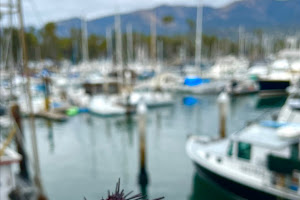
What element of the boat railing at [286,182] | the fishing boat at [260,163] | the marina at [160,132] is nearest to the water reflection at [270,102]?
the marina at [160,132]

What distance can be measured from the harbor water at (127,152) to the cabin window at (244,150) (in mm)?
1711

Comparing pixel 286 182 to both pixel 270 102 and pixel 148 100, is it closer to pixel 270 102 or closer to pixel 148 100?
pixel 148 100

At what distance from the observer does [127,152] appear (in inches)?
667

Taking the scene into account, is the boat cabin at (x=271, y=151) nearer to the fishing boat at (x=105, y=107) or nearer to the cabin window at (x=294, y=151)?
the cabin window at (x=294, y=151)

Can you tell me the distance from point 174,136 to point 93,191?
8.91 m

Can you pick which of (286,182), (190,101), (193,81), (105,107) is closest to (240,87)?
(193,81)

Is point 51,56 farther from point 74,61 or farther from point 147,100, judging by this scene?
point 147,100

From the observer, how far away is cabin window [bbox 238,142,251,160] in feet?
30.6

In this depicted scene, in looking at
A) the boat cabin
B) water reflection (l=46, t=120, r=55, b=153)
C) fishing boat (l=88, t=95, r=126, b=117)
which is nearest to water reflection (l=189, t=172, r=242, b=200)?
the boat cabin

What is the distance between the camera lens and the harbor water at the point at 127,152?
11.9 metres

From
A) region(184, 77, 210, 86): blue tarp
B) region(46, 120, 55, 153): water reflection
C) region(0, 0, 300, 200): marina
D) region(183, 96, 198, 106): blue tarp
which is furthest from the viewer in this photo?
region(184, 77, 210, 86): blue tarp

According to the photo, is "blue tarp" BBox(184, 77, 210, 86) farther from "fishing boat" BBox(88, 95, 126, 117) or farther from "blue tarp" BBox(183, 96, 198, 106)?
"fishing boat" BBox(88, 95, 126, 117)

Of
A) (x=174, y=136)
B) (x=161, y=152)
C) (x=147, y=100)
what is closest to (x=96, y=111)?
(x=147, y=100)

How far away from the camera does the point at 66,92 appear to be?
3127 cm
